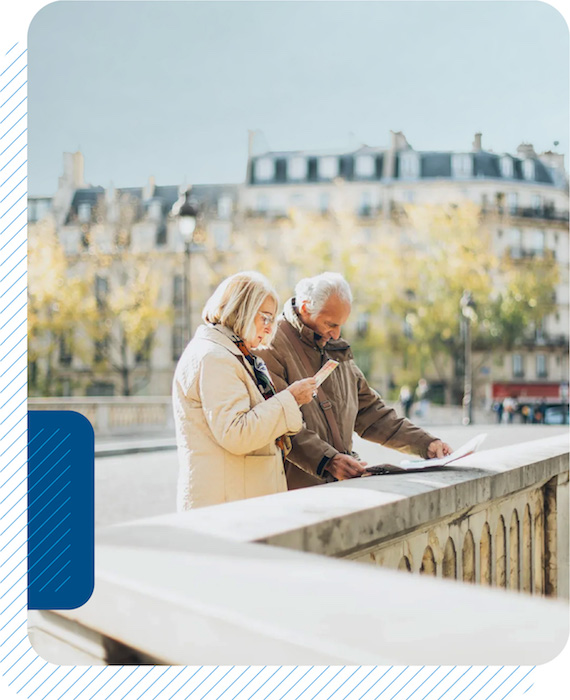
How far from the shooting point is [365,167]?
2013 inches

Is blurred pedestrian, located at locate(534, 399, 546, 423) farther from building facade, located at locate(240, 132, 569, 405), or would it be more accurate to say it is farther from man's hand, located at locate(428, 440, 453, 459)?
man's hand, located at locate(428, 440, 453, 459)

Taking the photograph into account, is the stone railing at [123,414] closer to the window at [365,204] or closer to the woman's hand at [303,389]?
the woman's hand at [303,389]

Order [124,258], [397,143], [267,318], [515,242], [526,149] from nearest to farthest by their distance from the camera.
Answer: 1. [267,318]
2. [526,149]
3. [124,258]
4. [515,242]
5. [397,143]

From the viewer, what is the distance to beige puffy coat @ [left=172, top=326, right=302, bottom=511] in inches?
114

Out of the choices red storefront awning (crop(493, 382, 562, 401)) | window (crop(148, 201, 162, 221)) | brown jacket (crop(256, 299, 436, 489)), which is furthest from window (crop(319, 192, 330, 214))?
brown jacket (crop(256, 299, 436, 489))

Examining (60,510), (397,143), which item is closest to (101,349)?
(397,143)

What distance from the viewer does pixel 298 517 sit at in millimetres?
2141

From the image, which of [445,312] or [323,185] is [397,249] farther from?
[323,185]

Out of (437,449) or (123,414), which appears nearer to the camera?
(437,449)

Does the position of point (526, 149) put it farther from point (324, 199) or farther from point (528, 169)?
point (324, 199)

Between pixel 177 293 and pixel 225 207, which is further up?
pixel 225 207

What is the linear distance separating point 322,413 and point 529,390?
43828mm

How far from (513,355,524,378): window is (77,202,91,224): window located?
22.7 meters

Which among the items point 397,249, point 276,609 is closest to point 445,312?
point 397,249
